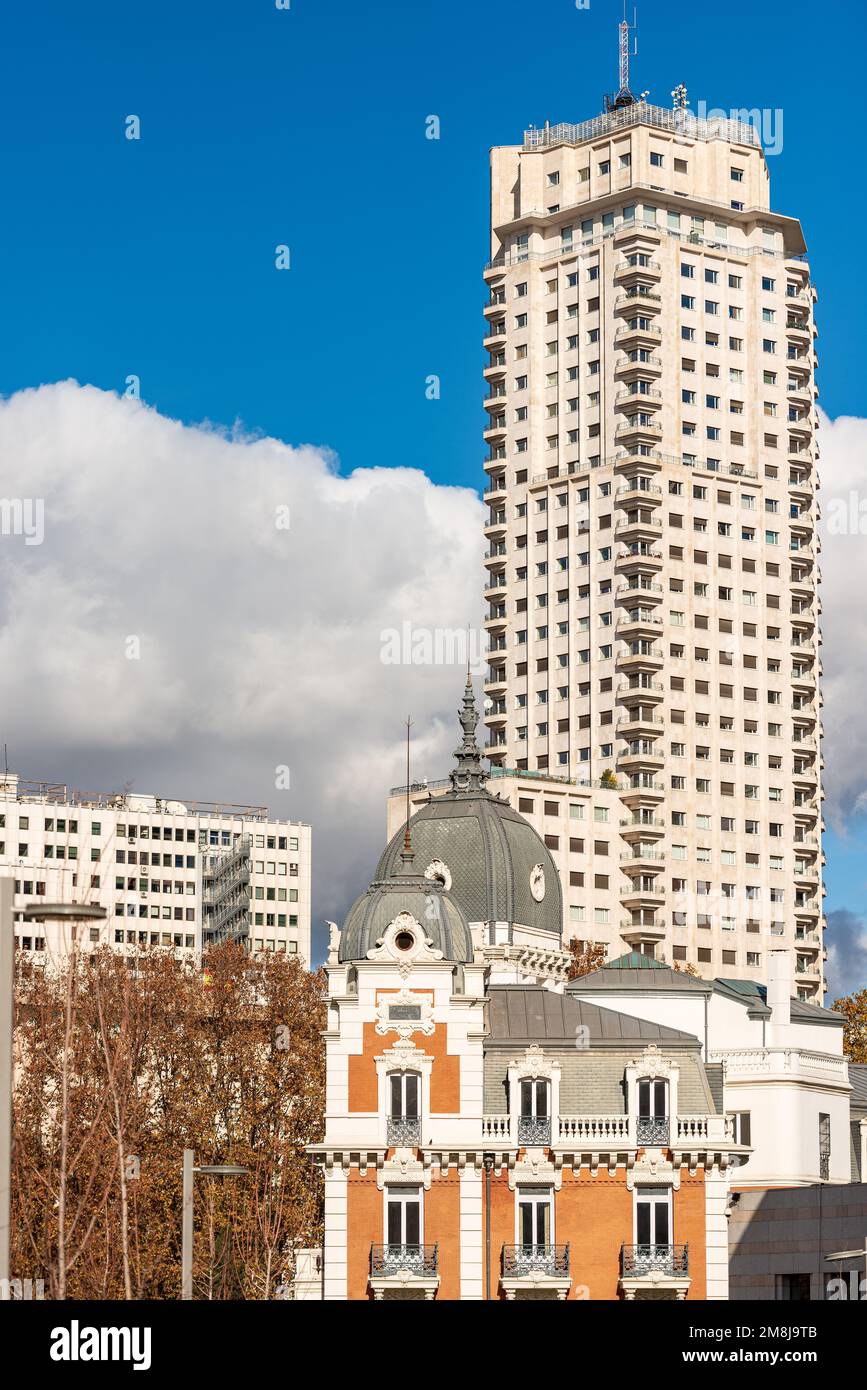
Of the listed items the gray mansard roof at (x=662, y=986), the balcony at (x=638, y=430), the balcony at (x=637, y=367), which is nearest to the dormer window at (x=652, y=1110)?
the gray mansard roof at (x=662, y=986)

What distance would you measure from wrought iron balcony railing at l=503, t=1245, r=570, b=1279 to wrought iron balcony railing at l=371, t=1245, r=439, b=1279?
245cm

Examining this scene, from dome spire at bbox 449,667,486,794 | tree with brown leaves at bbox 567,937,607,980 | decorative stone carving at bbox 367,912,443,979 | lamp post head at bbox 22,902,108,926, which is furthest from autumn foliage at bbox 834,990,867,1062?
lamp post head at bbox 22,902,108,926

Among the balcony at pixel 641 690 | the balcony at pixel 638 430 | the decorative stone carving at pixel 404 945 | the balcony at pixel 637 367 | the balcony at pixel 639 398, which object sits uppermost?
the balcony at pixel 637 367

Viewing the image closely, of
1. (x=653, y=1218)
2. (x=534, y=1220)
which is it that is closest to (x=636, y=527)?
(x=653, y=1218)

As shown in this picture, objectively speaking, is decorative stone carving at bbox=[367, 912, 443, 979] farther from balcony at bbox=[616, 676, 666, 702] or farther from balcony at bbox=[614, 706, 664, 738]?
balcony at bbox=[616, 676, 666, 702]

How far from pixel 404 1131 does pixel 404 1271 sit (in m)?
4.67

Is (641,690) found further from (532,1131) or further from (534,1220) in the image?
(534,1220)

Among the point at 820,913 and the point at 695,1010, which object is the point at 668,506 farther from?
the point at 695,1010

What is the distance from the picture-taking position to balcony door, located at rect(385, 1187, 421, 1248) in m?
81.8

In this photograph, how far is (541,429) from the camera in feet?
629

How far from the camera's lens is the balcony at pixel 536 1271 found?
80.7 meters

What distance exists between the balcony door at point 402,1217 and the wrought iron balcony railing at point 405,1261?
23.3 inches

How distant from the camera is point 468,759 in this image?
10912 cm

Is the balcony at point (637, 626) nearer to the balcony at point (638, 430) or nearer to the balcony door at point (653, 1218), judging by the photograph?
the balcony at point (638, 430)
